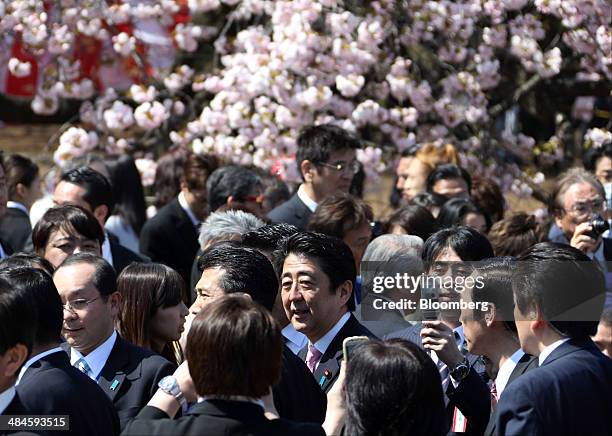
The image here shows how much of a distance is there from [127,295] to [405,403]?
1958 mm

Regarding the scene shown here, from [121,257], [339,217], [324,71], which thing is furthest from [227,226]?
[324,71]

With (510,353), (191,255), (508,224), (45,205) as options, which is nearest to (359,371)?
(510,353)

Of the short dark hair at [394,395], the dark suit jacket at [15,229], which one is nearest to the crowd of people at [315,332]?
the short dark hair at [394,395]

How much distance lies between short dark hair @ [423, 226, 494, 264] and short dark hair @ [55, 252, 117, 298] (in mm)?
1445

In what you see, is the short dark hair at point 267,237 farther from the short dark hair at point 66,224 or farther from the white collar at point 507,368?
the white collar at point 507,368

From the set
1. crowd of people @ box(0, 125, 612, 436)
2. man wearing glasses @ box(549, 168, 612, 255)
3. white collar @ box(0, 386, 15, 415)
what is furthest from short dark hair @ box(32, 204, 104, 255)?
man wearing glasses @ box(549, 168, 612, 255)

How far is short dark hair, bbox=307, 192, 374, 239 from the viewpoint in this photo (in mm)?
5875

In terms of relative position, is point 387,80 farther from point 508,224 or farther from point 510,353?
point 510,353

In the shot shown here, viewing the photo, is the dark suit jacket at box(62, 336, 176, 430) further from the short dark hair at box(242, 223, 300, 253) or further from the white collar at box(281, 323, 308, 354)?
the short dark hair at box(242, 223, 300, 253)

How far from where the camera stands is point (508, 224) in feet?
21.6

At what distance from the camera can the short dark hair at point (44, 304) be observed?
3.70 metres

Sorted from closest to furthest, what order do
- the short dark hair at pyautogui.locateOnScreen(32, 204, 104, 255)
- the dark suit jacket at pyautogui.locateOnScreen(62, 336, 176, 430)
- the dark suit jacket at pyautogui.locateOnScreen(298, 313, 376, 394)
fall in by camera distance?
1. the dark suit jacket at pyautogui.locateOnScreen(62, 336, 176, 430)
2. the dark suit jacket at pyautogui.locateOnScreen(298, 313, 376, 394)
3. the short dark hair at pyautogui.locateOnScreen(32, 204, 104, 255)

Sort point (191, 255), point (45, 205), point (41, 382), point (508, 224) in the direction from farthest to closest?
point (45, 205)
point (191, 255)
point (508, 224)
point (41, 382)

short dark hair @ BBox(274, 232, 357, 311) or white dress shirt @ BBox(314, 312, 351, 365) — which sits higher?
short dark hair @ BBox(274, 232, 357, 311)
